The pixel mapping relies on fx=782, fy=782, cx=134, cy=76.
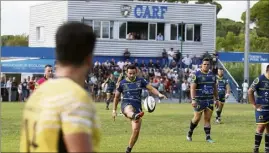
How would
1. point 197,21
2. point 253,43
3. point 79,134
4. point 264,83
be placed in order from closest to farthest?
point 79,134 < point 264,83 < point 197,21 < point 253,43

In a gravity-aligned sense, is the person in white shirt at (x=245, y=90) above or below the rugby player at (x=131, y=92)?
below

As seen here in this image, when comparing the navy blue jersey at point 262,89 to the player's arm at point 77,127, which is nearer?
the player's arm at point 77,127

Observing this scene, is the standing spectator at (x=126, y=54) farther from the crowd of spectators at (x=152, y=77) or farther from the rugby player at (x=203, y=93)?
the rugby player at (x=203, y=93)

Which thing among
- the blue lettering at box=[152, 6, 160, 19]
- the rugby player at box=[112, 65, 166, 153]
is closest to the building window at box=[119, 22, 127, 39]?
the blue lettering at box=[152, 6, 160, 19]

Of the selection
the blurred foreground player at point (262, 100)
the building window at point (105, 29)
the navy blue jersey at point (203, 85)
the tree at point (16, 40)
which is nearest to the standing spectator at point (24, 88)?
the building window at point (105, 29)

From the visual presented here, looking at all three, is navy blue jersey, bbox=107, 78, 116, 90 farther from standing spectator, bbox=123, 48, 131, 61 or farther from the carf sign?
the carf sign

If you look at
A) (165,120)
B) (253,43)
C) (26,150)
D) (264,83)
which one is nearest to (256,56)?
(253,43)

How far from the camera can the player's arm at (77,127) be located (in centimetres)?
429

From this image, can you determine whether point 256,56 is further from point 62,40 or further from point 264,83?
point 62,40

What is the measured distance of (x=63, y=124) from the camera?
436 centimetres

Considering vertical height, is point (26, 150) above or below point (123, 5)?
below

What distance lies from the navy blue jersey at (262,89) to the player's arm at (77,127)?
12.3 m

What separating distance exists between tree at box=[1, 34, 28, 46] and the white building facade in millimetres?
31795

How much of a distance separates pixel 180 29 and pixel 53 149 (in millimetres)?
62278
